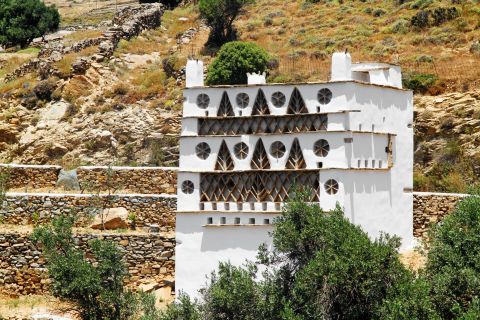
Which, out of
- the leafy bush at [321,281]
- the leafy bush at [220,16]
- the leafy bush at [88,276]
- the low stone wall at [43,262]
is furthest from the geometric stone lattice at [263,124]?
the leafy bush at [220,16]

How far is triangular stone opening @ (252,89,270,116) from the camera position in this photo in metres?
32.1

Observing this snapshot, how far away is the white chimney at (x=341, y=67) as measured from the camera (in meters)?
31.5

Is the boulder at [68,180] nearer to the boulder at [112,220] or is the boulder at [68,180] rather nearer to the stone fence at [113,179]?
the stone fence at [113,179]

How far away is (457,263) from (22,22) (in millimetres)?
55054

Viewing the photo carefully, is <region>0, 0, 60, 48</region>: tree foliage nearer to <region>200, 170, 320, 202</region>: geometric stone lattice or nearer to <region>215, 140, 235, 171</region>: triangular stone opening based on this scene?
<region>215, 140, 235, 171</region>: triangular stone opening

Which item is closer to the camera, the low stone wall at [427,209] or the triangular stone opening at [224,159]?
the triangular stone opening at [224,159]

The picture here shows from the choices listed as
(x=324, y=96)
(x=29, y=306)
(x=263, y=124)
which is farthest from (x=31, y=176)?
(x=324, y=96)

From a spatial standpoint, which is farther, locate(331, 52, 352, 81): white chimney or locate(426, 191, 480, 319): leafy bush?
locate(331, 52, 352, 81): white chimney

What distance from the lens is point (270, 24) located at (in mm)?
62500

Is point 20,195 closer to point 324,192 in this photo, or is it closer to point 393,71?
point 324,192

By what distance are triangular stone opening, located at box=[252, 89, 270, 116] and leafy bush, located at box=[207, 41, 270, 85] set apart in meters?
14.6

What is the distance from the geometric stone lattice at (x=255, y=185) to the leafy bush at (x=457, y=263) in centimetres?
472

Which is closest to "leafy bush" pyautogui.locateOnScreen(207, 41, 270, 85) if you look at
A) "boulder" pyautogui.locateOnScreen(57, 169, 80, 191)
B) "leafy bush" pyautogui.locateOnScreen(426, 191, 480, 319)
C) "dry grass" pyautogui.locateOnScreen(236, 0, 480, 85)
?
"dry grass" pyautogui.locateOnScreen(236, 0, 480, 85)

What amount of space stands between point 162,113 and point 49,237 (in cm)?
1749
